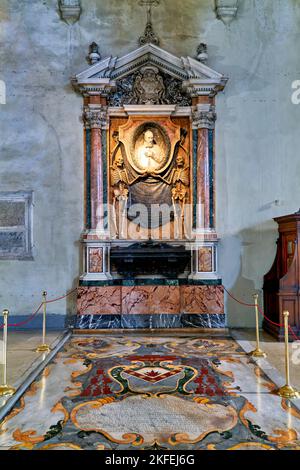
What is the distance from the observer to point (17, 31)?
7145mm

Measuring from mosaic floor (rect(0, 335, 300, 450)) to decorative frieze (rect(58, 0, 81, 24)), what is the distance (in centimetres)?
626

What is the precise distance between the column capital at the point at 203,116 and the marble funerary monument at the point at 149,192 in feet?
0.06

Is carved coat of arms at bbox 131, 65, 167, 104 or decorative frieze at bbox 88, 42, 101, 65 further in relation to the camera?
carved coat of arms at bbox 131, 65, 167, 104

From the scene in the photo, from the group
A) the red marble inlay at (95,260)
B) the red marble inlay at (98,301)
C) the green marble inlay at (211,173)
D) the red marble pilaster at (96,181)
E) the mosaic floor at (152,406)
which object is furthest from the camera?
the green marble inlay at (211,173)

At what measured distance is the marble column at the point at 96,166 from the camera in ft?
22.8

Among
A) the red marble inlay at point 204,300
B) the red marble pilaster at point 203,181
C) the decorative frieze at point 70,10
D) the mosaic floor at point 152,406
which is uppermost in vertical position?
the decorative frieze at point 70,10

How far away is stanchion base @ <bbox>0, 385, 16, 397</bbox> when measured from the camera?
3.76 m

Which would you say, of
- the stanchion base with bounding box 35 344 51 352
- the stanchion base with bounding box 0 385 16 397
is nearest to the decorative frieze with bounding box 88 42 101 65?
the stanchion base with bounding box 35 344 51 352

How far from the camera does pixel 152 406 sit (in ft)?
11.6

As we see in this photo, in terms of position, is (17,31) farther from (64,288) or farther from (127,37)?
(64,288)

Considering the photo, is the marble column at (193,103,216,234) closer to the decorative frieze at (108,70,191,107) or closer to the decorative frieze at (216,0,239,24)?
the decorative frieze at (108,70,191,107)

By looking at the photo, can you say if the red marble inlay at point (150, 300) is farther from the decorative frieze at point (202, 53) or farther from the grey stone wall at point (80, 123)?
the decorative frieze at point (202, 53)

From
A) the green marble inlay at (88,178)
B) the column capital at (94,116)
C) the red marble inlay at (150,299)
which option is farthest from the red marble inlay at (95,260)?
the column capital at (94,116)
